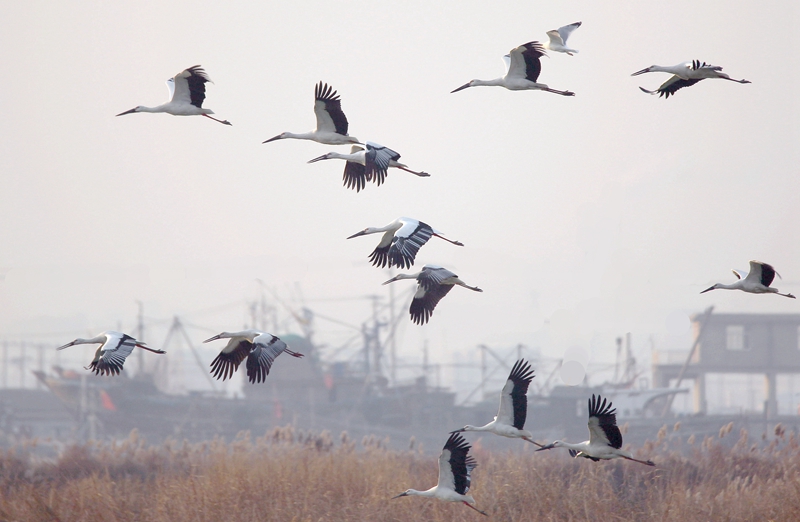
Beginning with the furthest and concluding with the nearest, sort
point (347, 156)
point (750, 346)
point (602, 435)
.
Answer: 1. point (750, 346)
2. point (347, 156)
3. point (602, 435)

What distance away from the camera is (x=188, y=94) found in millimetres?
16297

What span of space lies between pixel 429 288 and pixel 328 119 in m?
3.37

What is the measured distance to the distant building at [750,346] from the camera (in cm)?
6525

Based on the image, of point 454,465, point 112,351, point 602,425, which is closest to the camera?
point 602,425

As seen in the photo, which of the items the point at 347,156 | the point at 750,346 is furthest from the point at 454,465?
the point at 750,346

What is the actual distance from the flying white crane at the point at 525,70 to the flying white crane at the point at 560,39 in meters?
0.28

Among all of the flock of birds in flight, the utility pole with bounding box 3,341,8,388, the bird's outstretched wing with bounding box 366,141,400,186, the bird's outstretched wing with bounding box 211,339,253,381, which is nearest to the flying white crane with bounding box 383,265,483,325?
the flock of birds in flight

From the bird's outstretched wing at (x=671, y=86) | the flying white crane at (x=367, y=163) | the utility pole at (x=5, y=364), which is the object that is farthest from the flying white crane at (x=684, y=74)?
the utility pole at (x=5, y=364)

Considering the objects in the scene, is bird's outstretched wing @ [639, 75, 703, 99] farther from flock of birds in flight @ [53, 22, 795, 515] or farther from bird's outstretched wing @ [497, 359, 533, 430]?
bird's outstretched wing @ [497, 359, 533, 430]

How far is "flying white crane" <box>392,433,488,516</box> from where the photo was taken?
14.8 metres

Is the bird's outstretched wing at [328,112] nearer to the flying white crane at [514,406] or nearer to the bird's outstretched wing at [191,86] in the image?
the bird's outstretched wing at [191,86]

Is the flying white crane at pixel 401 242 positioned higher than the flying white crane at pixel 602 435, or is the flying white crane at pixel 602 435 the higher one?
the flying white crane at pixel 401 242

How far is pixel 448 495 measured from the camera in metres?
14.9

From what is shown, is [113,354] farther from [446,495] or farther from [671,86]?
Result: [671,86]
